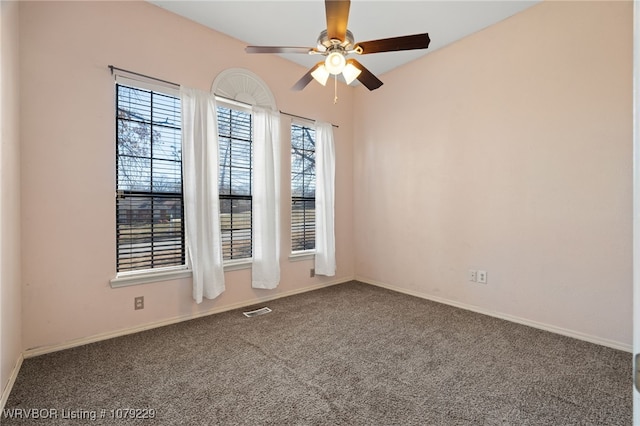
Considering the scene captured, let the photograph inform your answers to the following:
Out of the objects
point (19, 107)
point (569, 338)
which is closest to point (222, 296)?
point (19, 107)

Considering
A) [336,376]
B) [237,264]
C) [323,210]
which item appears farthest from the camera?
[323,210]

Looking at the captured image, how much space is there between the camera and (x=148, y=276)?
9.02ft

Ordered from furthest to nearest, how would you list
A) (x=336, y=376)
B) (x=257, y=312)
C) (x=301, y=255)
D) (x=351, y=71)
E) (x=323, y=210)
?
(x=323, y=210), (x=301, y=255), (x=257, y=312), (x=351, y=71), (x=336, y=376)

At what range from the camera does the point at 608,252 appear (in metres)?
2.46

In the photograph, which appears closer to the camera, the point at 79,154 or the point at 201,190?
the point at 79,154

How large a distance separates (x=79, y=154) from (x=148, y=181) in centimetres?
54

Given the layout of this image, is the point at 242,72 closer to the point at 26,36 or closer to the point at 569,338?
the point at 26,36

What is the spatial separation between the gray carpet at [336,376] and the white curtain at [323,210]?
1222 millimetres

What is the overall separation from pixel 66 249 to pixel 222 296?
145 cm

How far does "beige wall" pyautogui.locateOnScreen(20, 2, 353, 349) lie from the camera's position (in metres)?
2.25

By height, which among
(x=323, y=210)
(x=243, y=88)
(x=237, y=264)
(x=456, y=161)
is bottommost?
(x=237, y=264)

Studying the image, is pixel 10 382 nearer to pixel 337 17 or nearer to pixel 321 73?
pixel 321 73

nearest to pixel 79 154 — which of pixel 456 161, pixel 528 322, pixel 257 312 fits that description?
pixel 257 312

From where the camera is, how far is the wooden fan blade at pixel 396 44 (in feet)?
6.40
